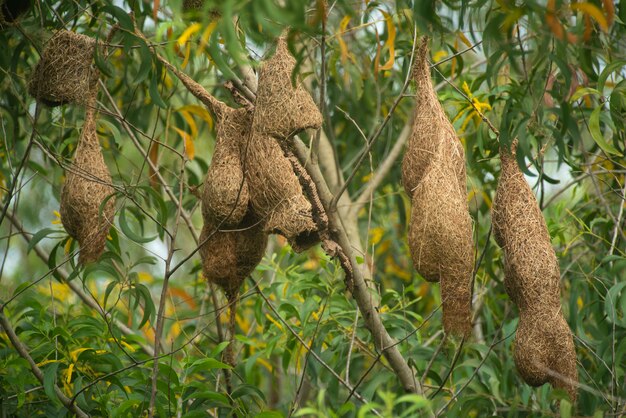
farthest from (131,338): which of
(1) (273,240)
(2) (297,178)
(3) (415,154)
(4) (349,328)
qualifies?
(1) (273,240)

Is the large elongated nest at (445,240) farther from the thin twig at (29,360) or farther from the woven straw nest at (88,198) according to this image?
the thin twig at (29,360)

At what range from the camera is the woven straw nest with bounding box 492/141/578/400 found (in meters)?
2.32

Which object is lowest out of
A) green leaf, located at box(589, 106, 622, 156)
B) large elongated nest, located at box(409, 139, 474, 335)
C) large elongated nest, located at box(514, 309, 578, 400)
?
large elongated nest, located at box(514, 309, 578, 400)

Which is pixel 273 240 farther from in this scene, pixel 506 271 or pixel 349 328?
pixel 506 271

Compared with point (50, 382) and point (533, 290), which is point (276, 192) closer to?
point (533, 290)

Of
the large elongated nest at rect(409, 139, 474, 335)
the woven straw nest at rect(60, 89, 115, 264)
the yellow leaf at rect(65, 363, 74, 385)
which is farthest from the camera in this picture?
the yellow leaf at rect(65, 363, 74, 385)

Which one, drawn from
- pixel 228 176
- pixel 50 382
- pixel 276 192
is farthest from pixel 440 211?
pixel 50 382

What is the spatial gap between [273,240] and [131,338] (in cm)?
201

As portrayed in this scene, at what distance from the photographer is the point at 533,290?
2.35 metres

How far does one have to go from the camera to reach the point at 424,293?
486 cm

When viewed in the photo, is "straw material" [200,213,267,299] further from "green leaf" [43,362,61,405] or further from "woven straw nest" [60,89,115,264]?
"green leaf" [43,362,61,405]

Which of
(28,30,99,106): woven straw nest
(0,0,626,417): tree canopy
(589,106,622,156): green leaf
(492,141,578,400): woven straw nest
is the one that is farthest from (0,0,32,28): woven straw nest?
(589,106,622,156): green leaf

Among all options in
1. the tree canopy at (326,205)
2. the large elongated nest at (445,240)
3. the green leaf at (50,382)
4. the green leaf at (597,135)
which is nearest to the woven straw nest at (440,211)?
the large elongated nest at (445,240)

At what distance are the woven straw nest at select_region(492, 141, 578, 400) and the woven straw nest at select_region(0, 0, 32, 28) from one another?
5.04 ft
